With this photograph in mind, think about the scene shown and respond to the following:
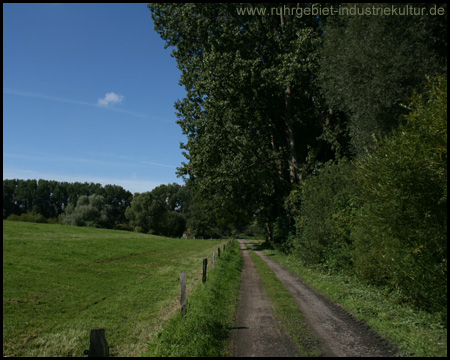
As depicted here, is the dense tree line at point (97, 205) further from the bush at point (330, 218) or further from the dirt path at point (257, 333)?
the dirt path at point (257, 333)

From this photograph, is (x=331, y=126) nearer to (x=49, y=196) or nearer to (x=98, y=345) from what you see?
(x=98, y=345)

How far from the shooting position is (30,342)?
9516 millimetres

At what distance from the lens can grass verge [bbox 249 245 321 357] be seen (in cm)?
751

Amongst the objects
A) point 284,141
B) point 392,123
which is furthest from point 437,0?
point 284,141

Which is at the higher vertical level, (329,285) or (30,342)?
(329,285)

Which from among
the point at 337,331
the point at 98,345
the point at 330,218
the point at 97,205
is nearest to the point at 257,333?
the point at 337,331

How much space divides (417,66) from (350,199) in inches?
286

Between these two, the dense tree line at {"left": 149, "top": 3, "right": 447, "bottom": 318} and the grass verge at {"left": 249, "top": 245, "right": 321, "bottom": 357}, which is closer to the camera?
the grass verge at {"left": 249, "top": 245, "right": 321, "bottom": 357}

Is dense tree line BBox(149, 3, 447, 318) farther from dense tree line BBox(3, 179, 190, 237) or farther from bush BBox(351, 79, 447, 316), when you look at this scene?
dense tree line BBox(3, 179, 190, 237)

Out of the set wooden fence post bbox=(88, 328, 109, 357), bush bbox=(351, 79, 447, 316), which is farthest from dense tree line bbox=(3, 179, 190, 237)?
bush bbox=(351, 79, 447, 316)

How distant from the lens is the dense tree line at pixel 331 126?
9.01 meters

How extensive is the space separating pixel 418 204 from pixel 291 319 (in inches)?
202

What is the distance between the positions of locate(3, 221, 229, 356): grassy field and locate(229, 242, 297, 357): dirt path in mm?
2596

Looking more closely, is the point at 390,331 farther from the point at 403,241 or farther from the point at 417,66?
the point at 417,66
